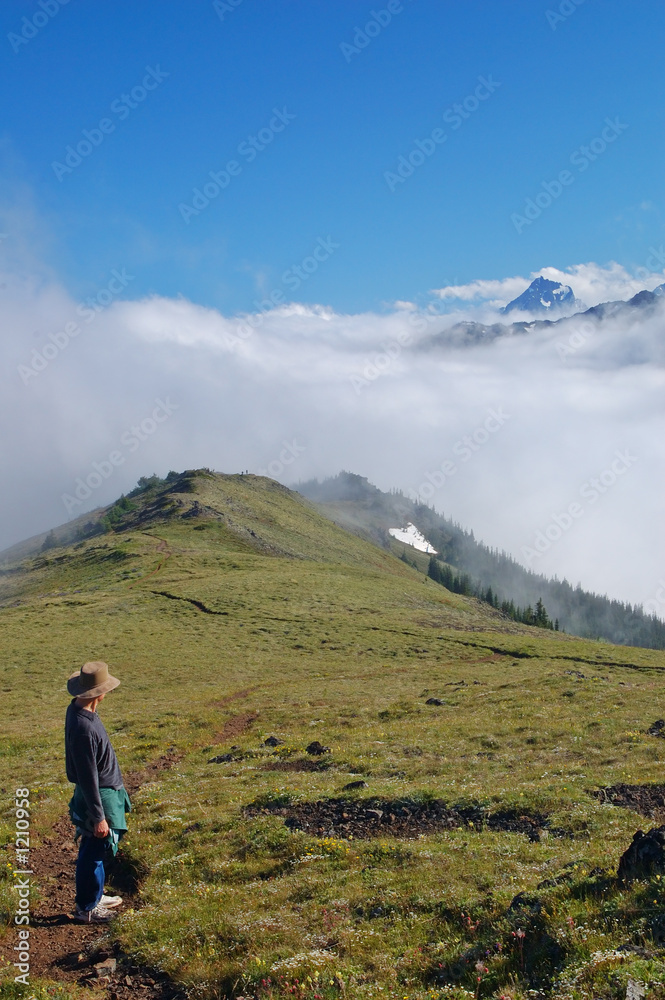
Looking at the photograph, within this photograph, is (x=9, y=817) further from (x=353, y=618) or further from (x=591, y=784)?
(x=353, y=618)

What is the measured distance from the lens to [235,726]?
3014 centimetres

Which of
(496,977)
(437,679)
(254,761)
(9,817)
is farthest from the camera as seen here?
(437,679)

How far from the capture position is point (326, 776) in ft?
63.5

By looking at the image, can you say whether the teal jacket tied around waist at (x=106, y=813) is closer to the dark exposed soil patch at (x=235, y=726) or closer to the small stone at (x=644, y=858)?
the small stone at (x=644, y=858)

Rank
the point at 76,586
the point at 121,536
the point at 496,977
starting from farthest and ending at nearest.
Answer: the point at 121,536, the point at 76,586, the point at 496,977

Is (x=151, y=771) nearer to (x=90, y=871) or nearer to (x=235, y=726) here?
(x=235, y=726)

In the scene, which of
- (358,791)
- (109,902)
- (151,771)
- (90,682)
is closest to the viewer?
(90,682)

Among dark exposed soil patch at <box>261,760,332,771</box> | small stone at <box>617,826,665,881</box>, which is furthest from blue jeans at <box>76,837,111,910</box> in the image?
dark exposed soil patch at <box>261,760,332,771</box>

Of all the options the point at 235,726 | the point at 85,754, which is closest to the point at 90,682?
the point at 85,754

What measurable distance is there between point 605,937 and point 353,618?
207 feet

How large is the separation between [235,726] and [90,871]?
65.8ft

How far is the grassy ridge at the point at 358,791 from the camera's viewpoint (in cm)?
809

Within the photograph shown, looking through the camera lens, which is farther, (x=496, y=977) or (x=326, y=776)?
(x=326, y=776)

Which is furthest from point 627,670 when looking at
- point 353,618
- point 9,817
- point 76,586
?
point 76,586
